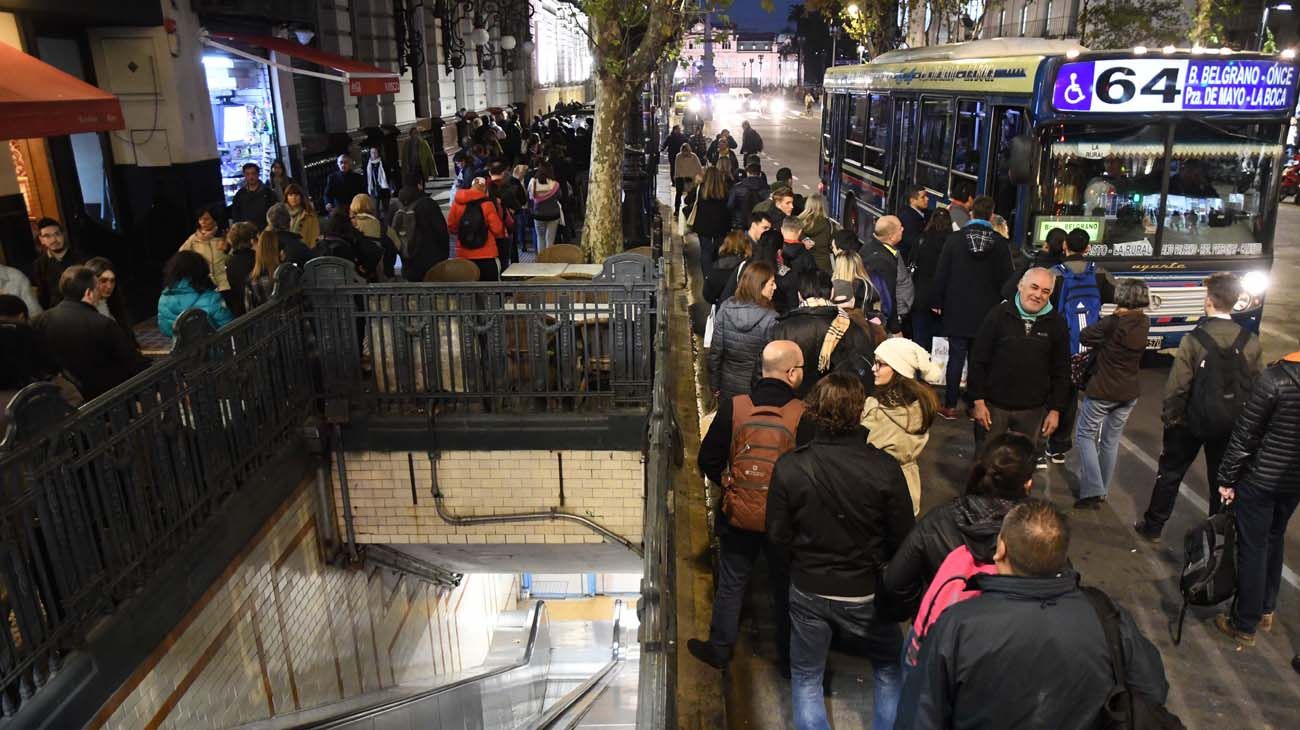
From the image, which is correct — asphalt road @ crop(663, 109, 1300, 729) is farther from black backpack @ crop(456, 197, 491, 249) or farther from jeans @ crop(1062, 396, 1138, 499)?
black backpack @ crop(456, 197, 491, 249)

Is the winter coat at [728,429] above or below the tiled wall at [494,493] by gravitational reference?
above

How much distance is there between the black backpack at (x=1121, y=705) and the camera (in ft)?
8.82

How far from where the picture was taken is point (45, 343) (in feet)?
17.0

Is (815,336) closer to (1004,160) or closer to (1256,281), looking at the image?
(1004,160)

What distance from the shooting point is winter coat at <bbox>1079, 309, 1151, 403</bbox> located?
6.10m

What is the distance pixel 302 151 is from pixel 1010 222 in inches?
495

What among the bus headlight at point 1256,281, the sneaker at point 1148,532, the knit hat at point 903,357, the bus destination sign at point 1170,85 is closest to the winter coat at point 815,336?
the knit hat at point 903,357

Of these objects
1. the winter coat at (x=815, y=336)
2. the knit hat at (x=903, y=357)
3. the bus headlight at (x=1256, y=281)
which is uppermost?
the knit hat at (x=903, y=357)

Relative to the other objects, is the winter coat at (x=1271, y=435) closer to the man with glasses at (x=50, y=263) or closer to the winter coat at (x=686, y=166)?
the man with glasses at (x=50, y=263)

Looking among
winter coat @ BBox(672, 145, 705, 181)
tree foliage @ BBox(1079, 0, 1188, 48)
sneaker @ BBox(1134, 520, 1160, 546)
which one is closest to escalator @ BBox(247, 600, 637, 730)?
sneaker @ BBox(1134, 520, 1160, 546)

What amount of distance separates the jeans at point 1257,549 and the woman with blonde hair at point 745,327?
2.74 meters

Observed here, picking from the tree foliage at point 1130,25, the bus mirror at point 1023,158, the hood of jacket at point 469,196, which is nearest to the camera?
the bus mirror at point 1023,158

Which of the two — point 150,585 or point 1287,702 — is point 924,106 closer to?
point 1287,702

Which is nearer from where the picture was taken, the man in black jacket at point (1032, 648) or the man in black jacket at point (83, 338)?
the man in black jacket at point (1032, 648)
